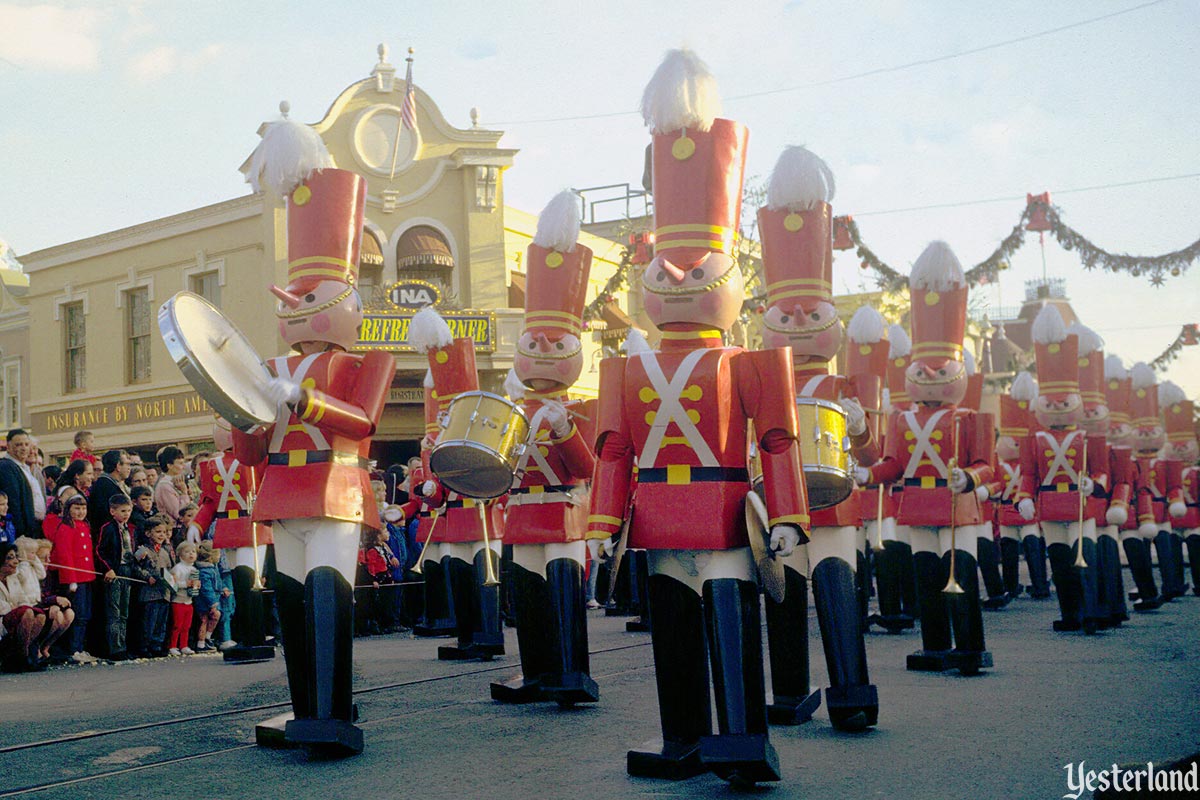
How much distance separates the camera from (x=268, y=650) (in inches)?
420

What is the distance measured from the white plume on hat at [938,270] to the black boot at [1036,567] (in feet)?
28.2

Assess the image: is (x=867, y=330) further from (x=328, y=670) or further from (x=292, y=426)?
(x=328, y=670)

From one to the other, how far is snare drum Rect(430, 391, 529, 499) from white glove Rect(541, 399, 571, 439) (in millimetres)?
295

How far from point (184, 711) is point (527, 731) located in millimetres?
2415

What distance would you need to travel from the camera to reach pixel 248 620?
34.8ft

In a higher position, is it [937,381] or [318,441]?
[937,381]

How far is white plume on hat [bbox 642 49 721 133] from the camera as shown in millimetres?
5656

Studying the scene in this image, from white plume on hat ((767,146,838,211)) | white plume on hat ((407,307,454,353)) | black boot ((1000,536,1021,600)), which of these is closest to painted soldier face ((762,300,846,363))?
white plume on hat ((767,146,838,211))

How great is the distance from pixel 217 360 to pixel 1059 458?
26.4 ft

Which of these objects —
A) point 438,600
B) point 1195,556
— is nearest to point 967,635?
point 438,600

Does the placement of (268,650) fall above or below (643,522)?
below

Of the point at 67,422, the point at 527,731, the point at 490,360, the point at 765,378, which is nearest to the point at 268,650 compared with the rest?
the point at 527,731

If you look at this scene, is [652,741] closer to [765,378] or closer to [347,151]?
[765,378]

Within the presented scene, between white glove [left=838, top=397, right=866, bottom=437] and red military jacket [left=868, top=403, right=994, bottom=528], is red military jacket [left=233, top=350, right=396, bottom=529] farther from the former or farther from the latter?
red military jacket [left=868, top=403, right=994, bottom=528]
